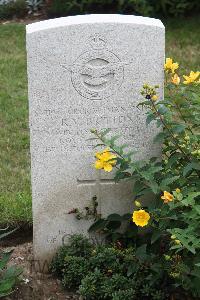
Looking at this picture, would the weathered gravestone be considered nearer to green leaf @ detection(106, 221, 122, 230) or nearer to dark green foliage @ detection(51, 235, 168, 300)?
green leaf @ detection(106, 221, 122, 230)

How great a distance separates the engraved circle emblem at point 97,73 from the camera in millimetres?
4074

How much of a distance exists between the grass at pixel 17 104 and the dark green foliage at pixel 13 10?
0.44 meters

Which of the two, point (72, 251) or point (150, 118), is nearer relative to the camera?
point (150, 118)

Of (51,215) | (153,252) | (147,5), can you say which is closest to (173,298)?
Result: (153,252)

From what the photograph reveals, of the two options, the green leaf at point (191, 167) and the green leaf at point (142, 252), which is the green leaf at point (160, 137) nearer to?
the green leaf at point (191, 167)

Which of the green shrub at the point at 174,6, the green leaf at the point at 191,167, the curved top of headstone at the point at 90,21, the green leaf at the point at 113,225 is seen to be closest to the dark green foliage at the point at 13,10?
the green shrub at the point at 174,6

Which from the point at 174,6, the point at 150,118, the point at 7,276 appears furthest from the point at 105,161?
the point at 174,6

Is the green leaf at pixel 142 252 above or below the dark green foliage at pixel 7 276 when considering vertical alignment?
above

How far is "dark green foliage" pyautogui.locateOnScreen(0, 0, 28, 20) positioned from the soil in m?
5.34

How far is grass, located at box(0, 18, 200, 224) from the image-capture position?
16.4 feet

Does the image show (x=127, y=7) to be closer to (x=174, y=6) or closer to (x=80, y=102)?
(x=174, y=6)

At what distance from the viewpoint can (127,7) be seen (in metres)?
9.05

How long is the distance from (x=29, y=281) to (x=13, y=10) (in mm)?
5898

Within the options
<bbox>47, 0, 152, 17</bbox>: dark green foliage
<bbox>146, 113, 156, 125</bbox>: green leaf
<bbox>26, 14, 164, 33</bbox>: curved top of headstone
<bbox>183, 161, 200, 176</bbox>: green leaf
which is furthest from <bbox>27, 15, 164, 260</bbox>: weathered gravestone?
<bbox>47, 0, 152, 17</bbox>: dark green foliage
